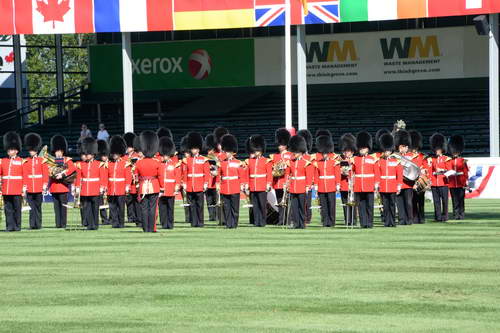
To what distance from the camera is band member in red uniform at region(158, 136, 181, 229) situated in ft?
72.0

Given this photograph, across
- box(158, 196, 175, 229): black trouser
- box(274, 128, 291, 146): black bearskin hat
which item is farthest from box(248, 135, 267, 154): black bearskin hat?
box(158, 196, 175, 229): black trouser

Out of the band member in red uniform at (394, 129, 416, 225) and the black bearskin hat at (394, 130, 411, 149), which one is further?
the black bearskin hat at (394, 130, 411, 149)

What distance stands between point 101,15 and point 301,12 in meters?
5.67

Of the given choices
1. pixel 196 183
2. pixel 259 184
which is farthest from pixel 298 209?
pixel 196 183

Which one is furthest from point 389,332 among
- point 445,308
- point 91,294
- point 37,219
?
point 37,219

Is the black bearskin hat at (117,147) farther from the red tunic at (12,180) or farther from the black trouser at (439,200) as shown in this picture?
the black trouser at (439,200)

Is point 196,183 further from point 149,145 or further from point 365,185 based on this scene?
point 365,185

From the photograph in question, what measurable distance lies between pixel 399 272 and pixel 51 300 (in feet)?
14.1

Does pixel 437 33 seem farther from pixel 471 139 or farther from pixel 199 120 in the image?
pixel 199 120

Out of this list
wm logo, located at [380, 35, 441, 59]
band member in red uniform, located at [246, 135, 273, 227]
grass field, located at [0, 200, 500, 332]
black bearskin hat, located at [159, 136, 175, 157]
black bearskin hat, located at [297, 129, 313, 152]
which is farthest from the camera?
wm logo, located at [380, 35, 441, 59]

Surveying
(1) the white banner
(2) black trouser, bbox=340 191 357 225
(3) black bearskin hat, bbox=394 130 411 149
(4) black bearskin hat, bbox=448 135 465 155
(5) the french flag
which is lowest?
(2) black trouser, bbox=340 191 357 225

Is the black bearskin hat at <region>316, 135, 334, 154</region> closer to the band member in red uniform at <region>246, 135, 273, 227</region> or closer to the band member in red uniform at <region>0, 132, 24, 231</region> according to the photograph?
the band member in red uniform at <region>246, 135, 273, 227</region>

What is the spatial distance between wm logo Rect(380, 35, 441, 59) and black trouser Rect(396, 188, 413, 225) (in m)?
20.2

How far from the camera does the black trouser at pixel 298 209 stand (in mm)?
22078
